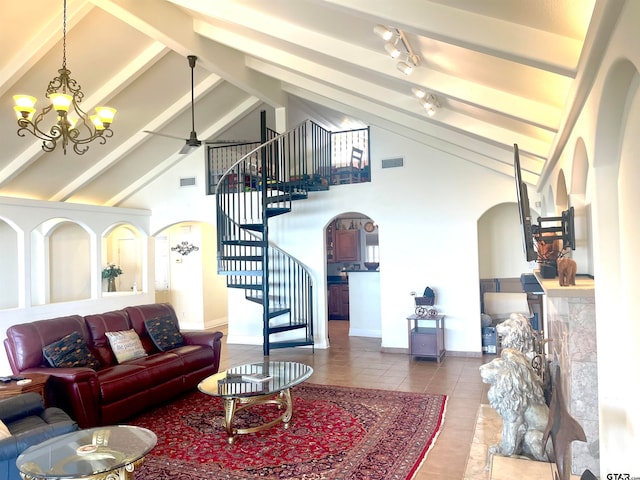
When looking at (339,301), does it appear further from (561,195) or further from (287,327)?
(561,195)

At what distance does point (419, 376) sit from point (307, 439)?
7.60 ft

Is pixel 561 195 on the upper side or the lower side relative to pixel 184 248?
upper

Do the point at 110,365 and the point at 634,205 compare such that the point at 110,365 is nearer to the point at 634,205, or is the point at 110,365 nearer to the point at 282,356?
the point at 282,356

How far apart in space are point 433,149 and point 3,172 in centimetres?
629

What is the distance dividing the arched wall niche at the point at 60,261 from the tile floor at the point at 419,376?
128 inches

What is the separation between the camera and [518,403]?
2.65m

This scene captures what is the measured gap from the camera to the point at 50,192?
7371 millimetres

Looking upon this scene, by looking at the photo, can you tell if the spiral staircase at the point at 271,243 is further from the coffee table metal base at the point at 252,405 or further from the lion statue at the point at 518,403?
the lion statue at the point at 518,403

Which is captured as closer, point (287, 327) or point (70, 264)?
point (287, 327)

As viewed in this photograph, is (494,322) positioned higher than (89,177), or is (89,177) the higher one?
(89,177)

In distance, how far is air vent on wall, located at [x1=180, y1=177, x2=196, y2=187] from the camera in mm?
8477

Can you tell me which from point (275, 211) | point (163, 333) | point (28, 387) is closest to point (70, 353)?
point (28, 387)

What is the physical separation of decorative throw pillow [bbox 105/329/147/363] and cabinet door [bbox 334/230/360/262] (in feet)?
21.6

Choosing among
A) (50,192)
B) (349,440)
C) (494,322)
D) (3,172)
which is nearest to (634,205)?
(349,440)
